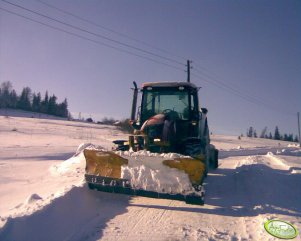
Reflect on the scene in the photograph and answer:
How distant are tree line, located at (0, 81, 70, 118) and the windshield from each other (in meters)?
80.2

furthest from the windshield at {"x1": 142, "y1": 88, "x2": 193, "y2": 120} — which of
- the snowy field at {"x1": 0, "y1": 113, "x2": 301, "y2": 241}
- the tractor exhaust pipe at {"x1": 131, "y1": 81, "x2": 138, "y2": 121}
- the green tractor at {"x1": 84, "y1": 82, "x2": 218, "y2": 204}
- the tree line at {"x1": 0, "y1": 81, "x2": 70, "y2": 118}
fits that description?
the tree line at {"x1": 0, "y1": 81, "x2": 70, "y2": 118}

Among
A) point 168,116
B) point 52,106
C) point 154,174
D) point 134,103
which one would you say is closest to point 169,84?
point 134,103

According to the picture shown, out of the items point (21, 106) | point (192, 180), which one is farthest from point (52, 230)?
point (21, 106)

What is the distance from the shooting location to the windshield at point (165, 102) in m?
9.23

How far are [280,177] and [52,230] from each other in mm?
7286

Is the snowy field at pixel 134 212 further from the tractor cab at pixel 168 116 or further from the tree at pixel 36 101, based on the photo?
the tree at pixel 36 101

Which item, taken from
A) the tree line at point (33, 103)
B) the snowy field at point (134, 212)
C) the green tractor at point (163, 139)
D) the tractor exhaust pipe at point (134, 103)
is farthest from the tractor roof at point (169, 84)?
the tree line at point (33, 103)

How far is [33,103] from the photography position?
293 ft
